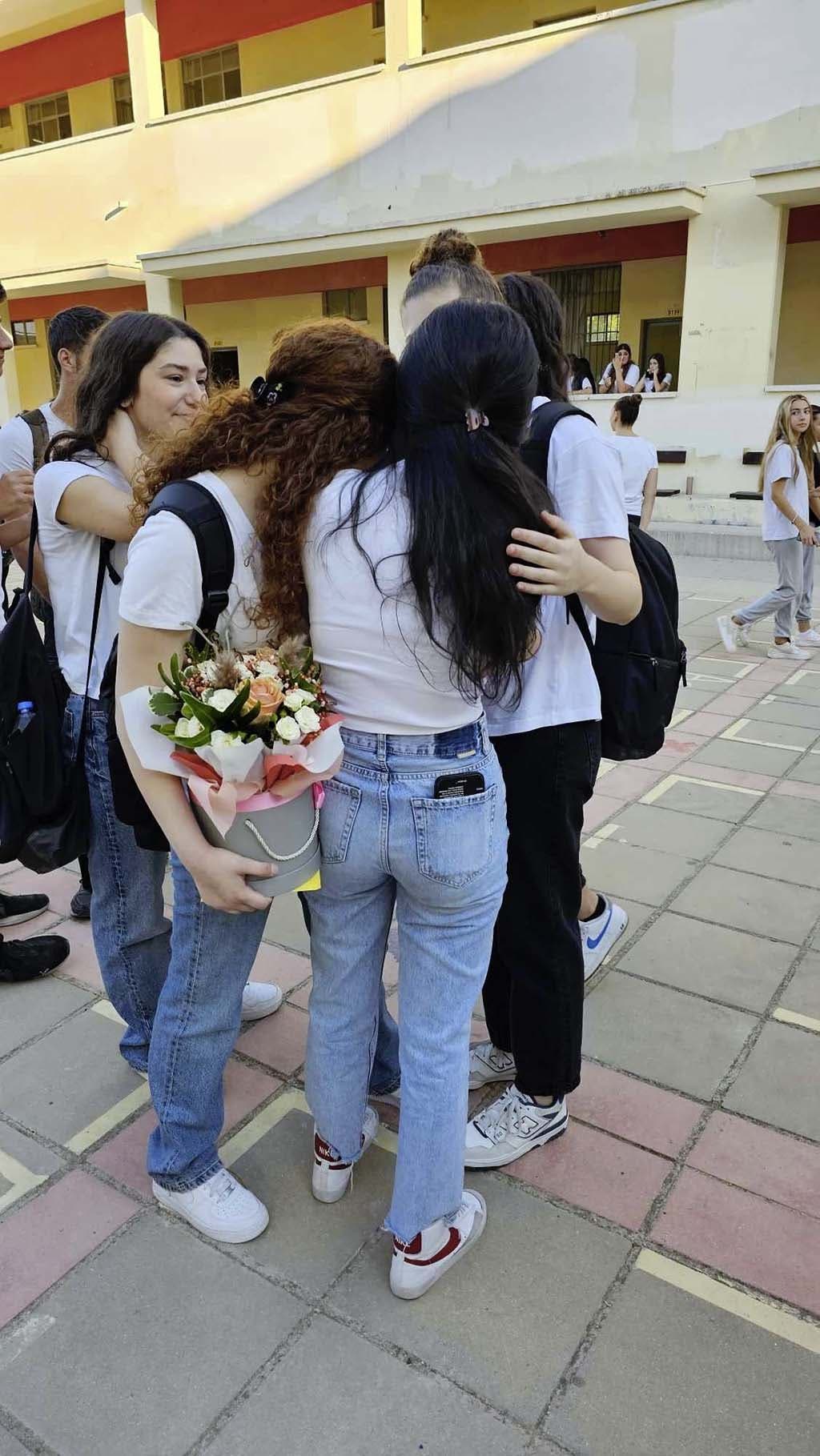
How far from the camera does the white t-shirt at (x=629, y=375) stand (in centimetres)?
1251

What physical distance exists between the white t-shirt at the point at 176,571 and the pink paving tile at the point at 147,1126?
4.16 feet

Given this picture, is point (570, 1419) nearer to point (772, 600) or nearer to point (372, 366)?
point (372, 366)

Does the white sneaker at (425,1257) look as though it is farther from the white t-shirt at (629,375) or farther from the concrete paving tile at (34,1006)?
the white t-shirt at (629,375)

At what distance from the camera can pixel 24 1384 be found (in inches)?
65.1

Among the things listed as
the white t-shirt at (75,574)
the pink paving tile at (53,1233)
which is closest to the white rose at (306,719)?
the white t-shirt at (75,574)

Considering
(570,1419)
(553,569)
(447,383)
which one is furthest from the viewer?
(570,1419)

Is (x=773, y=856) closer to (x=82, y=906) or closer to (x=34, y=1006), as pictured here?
(x=82, y=906)

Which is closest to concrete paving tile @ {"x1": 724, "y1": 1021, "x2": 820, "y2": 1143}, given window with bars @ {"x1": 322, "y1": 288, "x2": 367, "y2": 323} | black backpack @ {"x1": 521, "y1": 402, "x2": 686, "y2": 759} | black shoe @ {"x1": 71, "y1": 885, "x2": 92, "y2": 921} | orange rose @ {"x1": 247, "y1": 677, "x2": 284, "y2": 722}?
black backpack @ {"x1": 521, "y1": 402, "x2": 686, "y2": 759}

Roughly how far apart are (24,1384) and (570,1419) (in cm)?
91

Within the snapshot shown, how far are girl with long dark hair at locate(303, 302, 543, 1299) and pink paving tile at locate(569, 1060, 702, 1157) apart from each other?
1.49ft

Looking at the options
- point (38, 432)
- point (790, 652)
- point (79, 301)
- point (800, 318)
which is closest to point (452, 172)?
point (800, 318)

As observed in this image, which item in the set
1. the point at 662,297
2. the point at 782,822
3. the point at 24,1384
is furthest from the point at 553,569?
the point at 662,297

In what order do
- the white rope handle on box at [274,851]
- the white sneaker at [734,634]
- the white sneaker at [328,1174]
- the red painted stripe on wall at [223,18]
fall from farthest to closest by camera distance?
the red painted stripe on wall at [223,18] → the white sneaker at [734,634] → the white sneaker at [328,1174] → the white rope handle on box at [274,851]

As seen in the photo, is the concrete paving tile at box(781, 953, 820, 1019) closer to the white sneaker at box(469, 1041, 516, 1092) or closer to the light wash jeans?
the white sneaker at box(469, 1041, 516, 1092)
